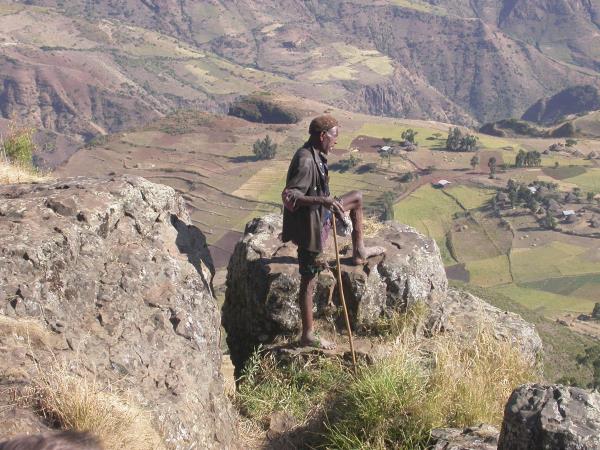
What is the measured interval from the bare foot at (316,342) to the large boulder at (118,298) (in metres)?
1.15

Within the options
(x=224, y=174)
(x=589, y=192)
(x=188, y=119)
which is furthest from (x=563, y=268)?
(x=188, y=119)

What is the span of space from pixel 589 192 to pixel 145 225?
4767 inches

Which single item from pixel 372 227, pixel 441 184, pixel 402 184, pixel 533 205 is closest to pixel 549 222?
pixel 533 205

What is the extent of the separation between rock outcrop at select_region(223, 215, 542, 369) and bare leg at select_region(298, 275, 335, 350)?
506mm

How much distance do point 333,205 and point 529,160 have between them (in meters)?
133

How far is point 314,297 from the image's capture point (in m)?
8.73

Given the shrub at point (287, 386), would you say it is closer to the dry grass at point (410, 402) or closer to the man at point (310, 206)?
the man at point (310, 206)

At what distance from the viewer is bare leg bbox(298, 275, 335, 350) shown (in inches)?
309

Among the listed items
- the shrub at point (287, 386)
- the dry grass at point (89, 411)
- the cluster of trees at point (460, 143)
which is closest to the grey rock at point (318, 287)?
the shrub at point (287, 386)

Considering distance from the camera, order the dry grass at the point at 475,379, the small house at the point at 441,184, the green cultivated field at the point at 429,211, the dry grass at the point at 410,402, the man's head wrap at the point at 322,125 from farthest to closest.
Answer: the small house at the point at 441,184
the green cultivated field at the point at 429,211
the man's head wrap at the point at 322,125
the dry grass at the point at 475,379
the dry grass at the point at 410,402

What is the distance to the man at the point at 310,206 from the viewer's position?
24.1ft

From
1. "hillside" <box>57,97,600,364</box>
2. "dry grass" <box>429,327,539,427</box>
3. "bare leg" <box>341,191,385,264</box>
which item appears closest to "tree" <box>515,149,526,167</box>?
"hillside" <box>57,97,600,364</box>

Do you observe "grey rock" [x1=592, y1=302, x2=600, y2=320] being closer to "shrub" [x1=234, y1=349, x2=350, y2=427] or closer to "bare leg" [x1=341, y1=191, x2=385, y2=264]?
"bare leg" [x1=341, y1=191, x2=385, y2=264]

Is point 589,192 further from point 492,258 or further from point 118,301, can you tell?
point 118,301
